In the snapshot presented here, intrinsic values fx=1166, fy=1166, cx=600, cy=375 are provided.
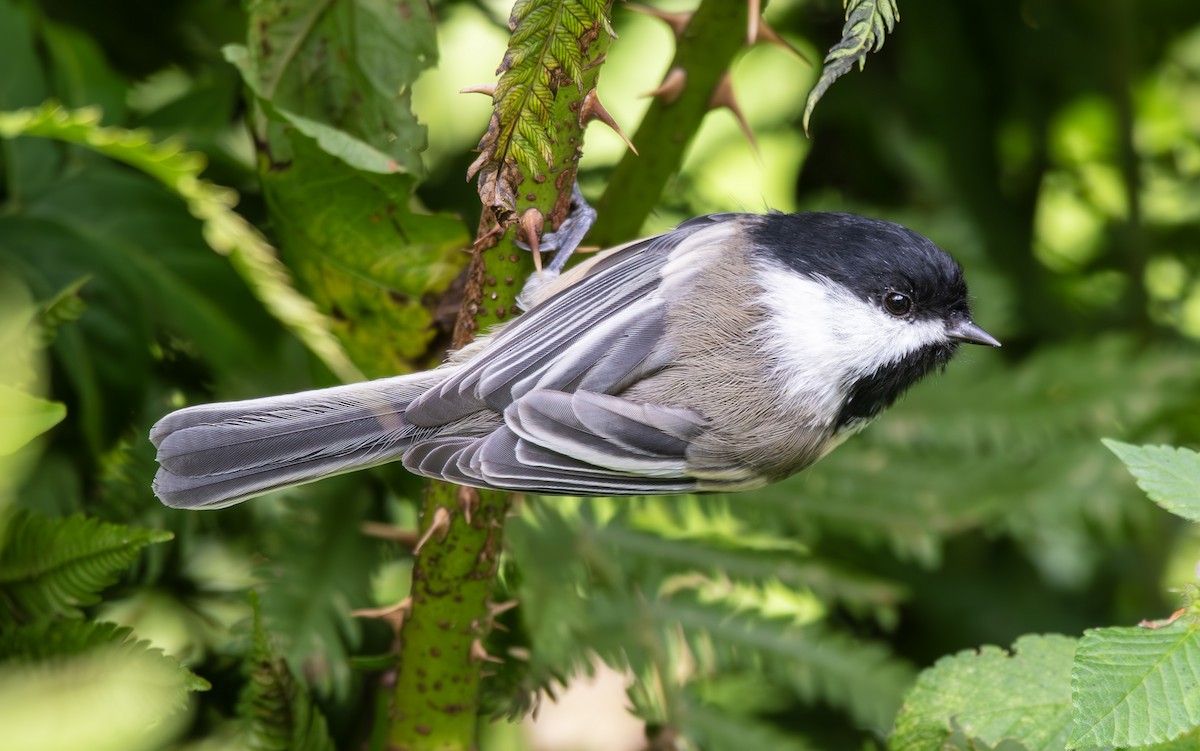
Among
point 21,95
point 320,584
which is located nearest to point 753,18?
point 320,584

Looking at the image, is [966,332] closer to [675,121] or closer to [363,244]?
[675,121]

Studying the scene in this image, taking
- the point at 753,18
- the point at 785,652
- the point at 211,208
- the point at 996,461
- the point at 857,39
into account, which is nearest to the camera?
the point at 857,39

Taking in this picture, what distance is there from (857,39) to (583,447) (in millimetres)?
728

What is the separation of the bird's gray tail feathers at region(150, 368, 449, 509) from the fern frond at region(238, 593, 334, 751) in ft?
0.60

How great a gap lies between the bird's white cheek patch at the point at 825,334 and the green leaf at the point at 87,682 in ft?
3.08

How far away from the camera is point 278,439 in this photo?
148cm

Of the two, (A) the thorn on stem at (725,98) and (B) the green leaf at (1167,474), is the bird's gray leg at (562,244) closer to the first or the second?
(A) the thorn on stem at (725,98)

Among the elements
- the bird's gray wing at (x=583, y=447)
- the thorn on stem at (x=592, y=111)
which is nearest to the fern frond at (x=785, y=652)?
the bird's gray wing at (x=583, y=447)

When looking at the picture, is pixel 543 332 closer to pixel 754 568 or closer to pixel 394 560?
pixel 394 560

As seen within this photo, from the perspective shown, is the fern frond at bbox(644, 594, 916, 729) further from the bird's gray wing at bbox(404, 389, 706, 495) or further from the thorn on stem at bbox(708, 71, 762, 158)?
the thorn on stem at bbox(708, 71, 762, 158)

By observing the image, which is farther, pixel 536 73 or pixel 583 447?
pixel 583 447

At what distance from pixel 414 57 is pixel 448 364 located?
1.43ft

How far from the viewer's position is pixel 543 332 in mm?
1604

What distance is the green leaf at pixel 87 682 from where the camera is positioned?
1292mm
